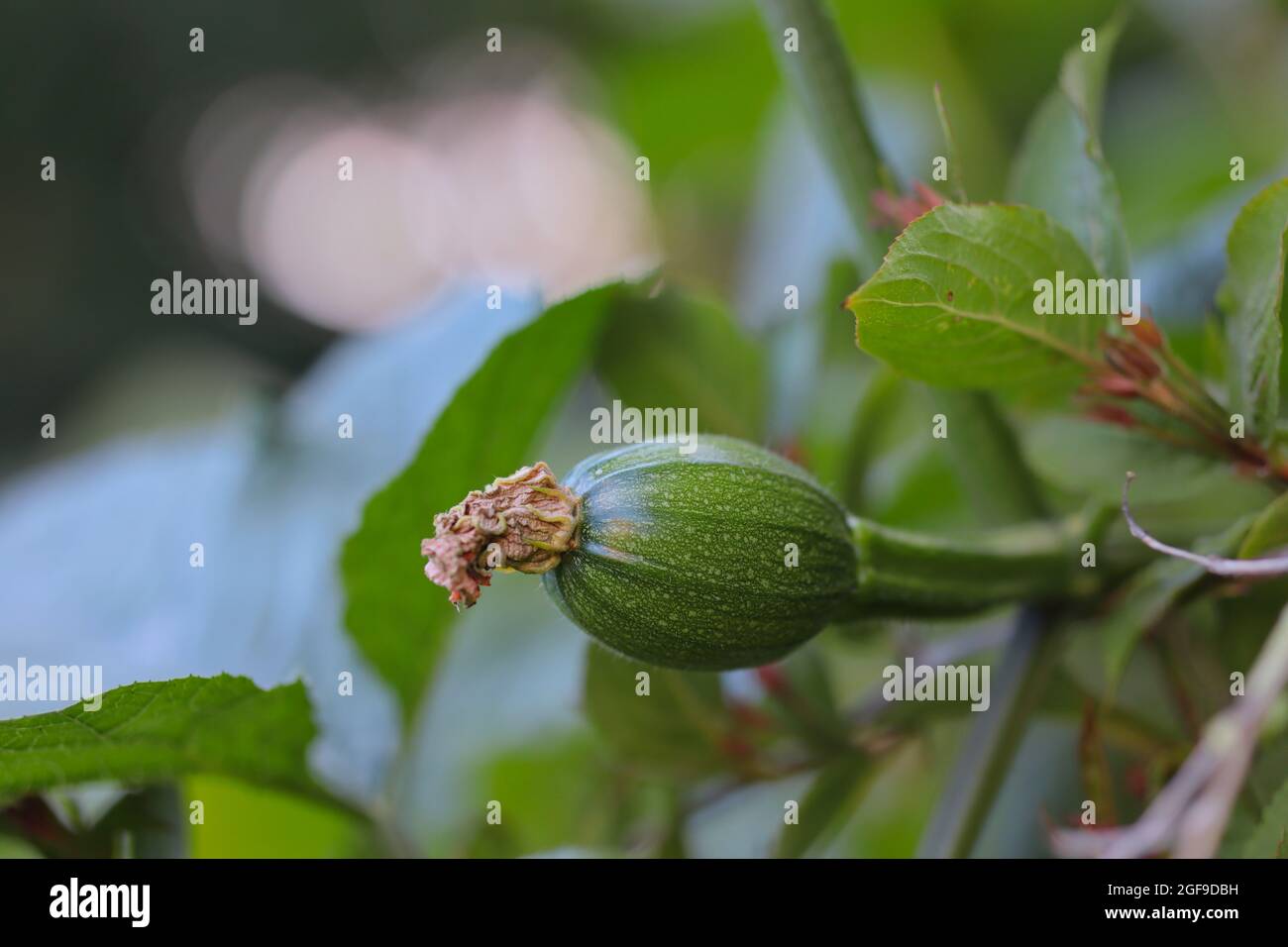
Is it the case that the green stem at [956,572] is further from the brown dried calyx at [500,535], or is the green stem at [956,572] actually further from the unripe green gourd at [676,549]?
the brown dried calyx at [500,535]

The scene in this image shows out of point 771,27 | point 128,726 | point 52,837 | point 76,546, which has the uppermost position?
point 771,27

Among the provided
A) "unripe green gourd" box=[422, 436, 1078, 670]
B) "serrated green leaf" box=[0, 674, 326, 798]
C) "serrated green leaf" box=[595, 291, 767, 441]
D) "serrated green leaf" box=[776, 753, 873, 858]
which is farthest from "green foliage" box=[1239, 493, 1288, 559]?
"serrated green leaf" box=[0, 674, 326, 798]

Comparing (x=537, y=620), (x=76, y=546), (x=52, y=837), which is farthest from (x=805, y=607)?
(x=76, y=546)

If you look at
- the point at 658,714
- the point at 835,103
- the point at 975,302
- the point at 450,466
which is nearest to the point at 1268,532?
the point at 975,302

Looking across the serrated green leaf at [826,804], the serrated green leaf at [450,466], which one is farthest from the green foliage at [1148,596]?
the serrated green leaf at [450,466]

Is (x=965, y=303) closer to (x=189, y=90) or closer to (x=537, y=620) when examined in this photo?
(x=537, y=620)

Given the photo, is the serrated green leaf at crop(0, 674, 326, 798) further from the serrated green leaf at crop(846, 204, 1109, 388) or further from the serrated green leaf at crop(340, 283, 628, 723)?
the serrated green leaf at crop(846, 204, 1109, 388)
